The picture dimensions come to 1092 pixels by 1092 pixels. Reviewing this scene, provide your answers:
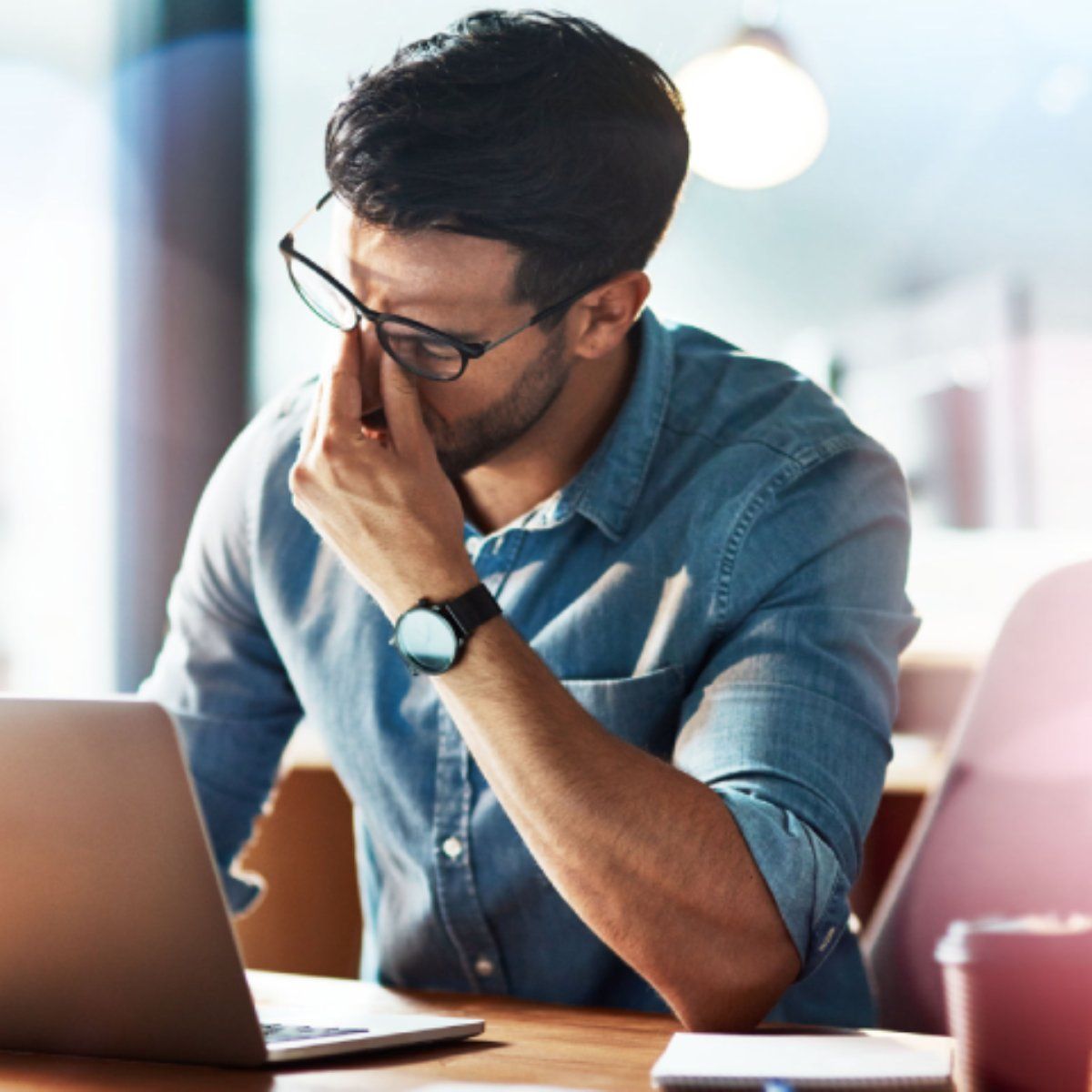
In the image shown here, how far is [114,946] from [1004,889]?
2.92 feet

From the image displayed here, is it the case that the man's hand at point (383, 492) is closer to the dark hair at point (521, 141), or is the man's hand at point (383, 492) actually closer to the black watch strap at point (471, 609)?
the black watch strap at point (471, 609)

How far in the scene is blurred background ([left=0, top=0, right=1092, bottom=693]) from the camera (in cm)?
238

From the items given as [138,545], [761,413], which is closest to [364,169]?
[761,413]

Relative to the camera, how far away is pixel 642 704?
1.18 m

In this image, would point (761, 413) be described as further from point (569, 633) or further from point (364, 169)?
point (364, 169)

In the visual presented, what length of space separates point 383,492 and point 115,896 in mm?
442

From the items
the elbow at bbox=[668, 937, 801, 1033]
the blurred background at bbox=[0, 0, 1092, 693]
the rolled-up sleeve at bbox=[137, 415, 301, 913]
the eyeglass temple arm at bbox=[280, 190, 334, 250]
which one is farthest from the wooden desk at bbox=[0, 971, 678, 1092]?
the blurred background at bbox=[0, 0, 1092, 693]

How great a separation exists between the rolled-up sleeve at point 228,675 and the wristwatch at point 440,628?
0.36 meters

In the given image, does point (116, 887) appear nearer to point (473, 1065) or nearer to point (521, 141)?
point (473, 1065)

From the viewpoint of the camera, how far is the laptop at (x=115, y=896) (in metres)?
0.72

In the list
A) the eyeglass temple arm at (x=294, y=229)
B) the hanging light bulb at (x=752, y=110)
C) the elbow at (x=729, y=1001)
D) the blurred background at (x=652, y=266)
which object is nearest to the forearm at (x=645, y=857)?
the elbow at (x=729, y=1001)

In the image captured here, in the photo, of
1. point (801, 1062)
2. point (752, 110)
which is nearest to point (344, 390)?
point (801, 1062)

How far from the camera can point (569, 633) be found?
3.98 feet

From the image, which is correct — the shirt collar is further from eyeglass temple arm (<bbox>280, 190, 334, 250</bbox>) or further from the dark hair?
eyeglass temple arm (<bbox>280, 190, 334, 250</bbox>)
